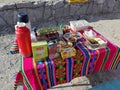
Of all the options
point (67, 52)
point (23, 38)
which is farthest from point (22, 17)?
point (67, 52)

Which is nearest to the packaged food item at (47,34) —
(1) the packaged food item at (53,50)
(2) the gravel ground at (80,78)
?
(1) the packaged food item at (53,50)

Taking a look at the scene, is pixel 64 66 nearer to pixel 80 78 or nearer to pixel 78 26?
pixel 78 26

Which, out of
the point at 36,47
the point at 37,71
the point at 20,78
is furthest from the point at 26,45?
the point at 20,78

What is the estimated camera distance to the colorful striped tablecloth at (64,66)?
1431 mm

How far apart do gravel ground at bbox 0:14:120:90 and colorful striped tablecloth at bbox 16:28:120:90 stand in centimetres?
56

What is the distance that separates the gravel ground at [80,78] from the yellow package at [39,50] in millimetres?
843

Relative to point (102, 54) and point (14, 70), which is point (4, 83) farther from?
point (102, 54)

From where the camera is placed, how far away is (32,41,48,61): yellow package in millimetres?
1371

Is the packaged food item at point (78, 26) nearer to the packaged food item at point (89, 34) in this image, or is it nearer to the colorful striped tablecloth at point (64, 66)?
the packaged food item at point (89, 34)

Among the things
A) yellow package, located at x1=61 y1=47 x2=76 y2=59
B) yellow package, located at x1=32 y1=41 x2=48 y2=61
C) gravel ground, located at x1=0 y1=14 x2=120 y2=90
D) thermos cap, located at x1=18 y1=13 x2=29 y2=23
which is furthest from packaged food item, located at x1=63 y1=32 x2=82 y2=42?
gravel ground, located at x1=0 y1=14 x2=120 y2=90

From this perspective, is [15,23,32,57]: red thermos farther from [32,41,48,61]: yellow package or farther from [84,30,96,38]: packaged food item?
[84,30,96,38]: packaged food item

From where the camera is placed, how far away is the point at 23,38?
138 cm

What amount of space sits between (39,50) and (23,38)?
0.16 m

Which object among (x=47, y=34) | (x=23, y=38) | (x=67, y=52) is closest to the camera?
(x=23, y=38)
